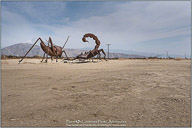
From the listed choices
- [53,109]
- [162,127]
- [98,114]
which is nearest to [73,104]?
[53,109]

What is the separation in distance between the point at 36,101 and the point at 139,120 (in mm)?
1589

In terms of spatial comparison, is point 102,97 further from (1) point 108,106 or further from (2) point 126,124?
(2) point 126,124

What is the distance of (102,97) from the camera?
2.11 meters

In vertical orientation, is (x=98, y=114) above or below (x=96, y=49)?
below

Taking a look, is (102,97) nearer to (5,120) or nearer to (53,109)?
(53,109)

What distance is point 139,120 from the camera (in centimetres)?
142

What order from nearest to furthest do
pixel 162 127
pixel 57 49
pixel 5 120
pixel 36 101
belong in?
pixel 162 127 < pixel 5 120 < pixel 36 101 < pixel 57 49

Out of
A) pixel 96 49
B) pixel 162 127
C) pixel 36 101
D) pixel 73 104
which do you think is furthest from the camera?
pixel 96 49

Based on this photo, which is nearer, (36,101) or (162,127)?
(162,127)

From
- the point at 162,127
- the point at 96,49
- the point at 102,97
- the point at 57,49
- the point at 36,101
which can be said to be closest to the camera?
the point at 162,127

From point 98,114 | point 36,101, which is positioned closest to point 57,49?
point 36,101

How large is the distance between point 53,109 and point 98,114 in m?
0.65

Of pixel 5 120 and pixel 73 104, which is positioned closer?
pixel 5 120

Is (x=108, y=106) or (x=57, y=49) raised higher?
(x=57, y=49)
